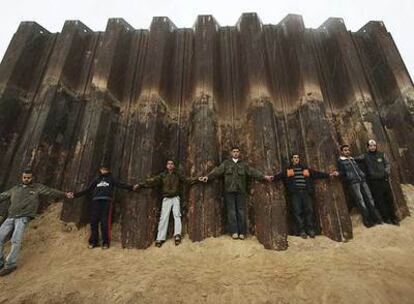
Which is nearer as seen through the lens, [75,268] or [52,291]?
[52,291]

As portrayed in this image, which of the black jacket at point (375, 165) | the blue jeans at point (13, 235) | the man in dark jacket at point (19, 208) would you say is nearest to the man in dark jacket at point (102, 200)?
the man in dark jacket at point (19, 208)

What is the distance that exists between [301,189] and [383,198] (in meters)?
1.66

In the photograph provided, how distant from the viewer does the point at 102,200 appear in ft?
19.9

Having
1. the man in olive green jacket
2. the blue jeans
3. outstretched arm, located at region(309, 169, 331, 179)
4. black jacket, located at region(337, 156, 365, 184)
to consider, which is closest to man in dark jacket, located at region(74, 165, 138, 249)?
the blue jeans

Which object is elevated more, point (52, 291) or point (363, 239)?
point (363, 239)

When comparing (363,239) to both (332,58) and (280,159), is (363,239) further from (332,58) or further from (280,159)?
(332,58)

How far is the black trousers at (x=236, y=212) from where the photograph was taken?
5.78 meters

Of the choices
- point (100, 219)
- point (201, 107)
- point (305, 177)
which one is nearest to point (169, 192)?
point (100, 219)

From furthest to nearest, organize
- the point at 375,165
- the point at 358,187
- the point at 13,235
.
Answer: the point at 375,165 → the point at 358,187 → the point at 13,235

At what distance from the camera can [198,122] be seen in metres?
6.85

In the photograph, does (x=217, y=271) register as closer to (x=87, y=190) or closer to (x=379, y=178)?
(x=87, y=190)

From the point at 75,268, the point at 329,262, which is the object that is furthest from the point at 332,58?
the point at 75,268

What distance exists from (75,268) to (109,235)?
968 millimetres

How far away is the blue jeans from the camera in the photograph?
529cm
